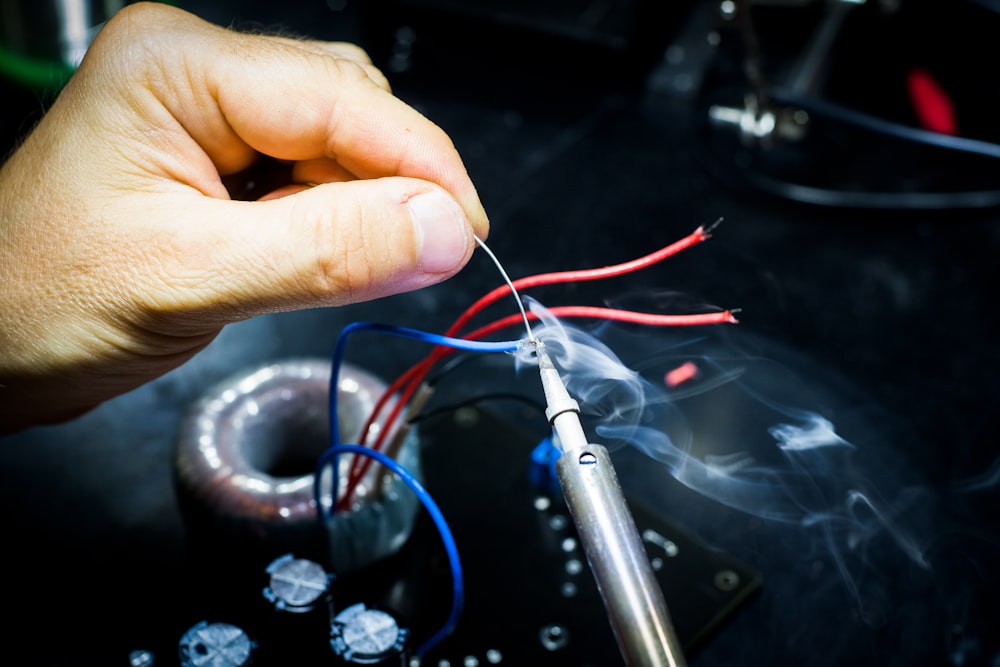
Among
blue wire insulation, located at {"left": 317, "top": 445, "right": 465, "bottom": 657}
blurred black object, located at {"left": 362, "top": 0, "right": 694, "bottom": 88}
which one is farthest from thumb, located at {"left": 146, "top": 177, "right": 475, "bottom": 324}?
blurred black object, located at {"left": 362, "top": 0, "right": 694, "bottom": 88}

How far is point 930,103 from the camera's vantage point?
1.38 m

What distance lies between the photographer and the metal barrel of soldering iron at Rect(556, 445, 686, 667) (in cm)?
51

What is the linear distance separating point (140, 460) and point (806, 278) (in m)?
0.86

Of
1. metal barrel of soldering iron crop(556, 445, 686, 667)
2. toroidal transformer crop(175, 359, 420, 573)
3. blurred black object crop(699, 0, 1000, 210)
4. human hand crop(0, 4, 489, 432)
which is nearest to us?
metal barrel of soldering iron crop(556, 445, 686, 667)

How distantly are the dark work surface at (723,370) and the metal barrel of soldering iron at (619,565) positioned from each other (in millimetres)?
216

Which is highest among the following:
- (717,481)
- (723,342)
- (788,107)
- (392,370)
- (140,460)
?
(788,107)

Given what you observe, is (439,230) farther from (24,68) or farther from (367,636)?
(24,68)

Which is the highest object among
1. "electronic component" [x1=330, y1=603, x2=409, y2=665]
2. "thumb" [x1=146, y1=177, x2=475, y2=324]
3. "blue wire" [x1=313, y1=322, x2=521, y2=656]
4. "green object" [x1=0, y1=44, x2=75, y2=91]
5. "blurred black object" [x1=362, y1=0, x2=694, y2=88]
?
"blurred black object" [x1=362, y1=0, x2=694, y2=88]

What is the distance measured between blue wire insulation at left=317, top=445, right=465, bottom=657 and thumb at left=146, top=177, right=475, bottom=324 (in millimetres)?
158

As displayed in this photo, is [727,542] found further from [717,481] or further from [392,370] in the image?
[392,370]

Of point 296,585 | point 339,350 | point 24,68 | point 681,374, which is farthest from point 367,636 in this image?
point 24,68

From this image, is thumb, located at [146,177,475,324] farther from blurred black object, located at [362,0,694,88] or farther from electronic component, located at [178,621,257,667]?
blurred black object, located at [362,0,694,88]

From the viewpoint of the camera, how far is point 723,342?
2.69 feet

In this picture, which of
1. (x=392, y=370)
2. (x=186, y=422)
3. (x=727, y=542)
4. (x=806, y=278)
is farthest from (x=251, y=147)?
(x=806, y=278)
